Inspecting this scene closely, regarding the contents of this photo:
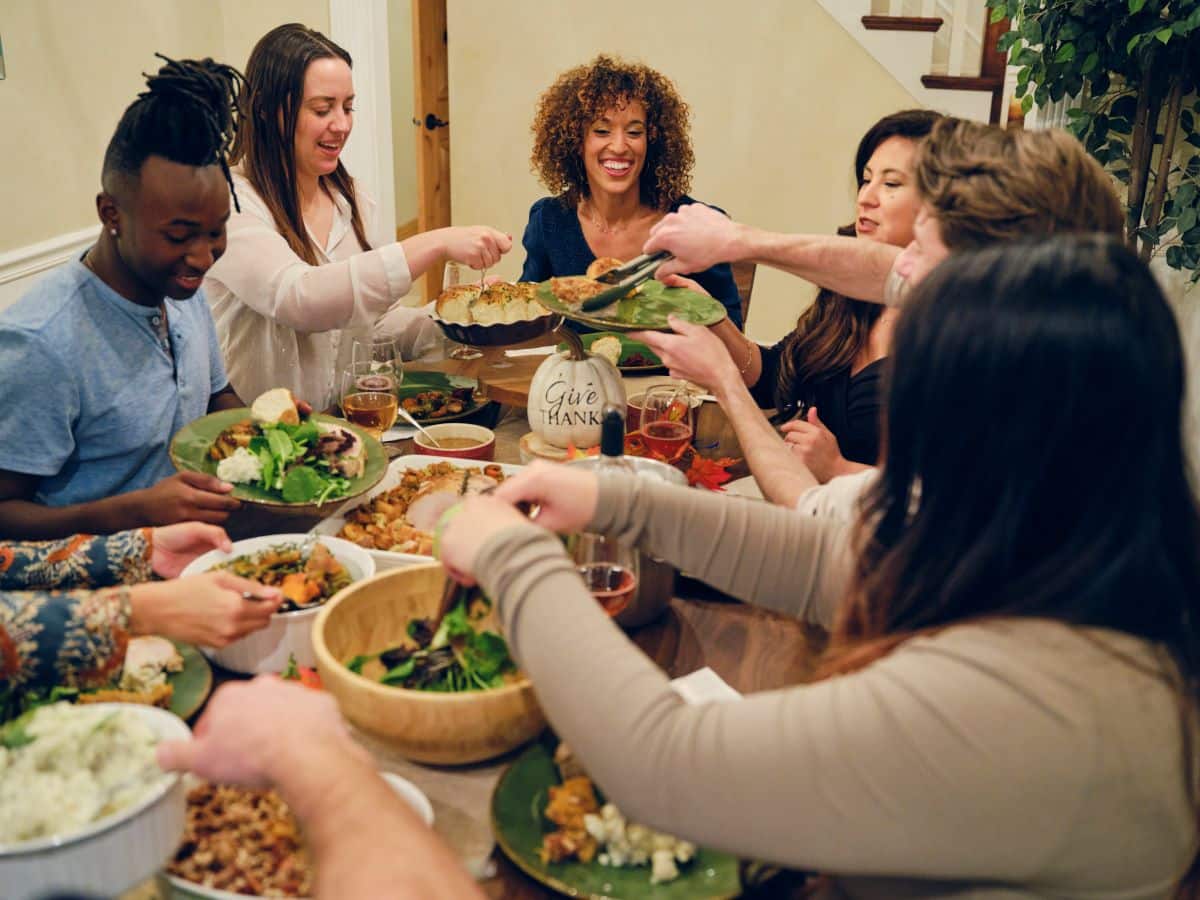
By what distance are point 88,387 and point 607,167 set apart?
1920 mm

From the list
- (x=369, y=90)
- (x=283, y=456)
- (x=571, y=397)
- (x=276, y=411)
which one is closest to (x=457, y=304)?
(x=571, y=397)

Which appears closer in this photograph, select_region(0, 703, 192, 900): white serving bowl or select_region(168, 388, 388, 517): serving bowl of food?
select_region(0, 703, 192, 900): white serving bowl

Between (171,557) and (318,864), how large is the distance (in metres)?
0.73

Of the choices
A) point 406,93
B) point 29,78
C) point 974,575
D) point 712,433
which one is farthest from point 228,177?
point 406,93

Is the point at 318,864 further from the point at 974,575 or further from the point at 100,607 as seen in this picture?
the point at 974,575

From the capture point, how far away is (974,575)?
35.9 inches

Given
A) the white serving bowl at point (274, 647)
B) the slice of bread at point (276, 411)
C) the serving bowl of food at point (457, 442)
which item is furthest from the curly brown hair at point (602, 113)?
the white serving bowl at point (274, 647)

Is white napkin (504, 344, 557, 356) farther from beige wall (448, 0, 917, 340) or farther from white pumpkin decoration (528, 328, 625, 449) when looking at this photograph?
beige wall (448, 0, 917, 340)

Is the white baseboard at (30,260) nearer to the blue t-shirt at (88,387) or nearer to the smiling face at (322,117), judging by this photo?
the smiling face at (322,117)

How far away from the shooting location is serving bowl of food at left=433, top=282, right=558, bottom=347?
7.65 ft

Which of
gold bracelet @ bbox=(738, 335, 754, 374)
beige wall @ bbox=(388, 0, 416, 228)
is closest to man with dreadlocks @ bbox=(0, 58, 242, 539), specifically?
gold bracelet @ bbox=(738, 335, 754, 374)

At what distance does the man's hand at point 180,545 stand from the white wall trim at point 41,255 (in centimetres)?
196

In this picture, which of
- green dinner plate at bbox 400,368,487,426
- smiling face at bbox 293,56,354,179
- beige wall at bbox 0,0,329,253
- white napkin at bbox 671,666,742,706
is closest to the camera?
white napkin at bbox 671,666,742,706

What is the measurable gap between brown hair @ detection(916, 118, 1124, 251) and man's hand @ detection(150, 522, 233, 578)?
1.10 metres
